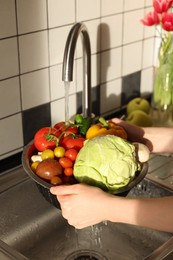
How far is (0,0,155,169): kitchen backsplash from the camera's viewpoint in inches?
49.4

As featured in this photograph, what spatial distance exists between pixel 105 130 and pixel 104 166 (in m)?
0.14

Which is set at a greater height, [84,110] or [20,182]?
[84,110]

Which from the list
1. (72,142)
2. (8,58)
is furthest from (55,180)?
(8,58)

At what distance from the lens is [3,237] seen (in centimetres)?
117

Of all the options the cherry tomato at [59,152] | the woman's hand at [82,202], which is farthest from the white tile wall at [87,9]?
the woman's hand at [82,202]

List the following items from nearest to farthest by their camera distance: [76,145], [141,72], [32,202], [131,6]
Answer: [76,145], [32,202], [131,6], [141,72]

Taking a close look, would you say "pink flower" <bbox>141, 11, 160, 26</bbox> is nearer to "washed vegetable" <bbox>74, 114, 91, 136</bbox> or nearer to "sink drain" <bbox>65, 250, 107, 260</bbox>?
"washed vegetable" <bbox>74, 114, 91, 136</bbox>

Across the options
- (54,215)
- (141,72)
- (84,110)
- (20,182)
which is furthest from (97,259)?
(141,72)

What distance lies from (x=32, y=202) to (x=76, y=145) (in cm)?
25

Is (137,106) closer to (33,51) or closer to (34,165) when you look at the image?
(33,51)

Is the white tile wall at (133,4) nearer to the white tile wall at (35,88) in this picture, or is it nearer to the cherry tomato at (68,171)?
the white tile wall at (35,88)

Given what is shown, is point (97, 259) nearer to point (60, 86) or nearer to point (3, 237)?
point (3, 237)

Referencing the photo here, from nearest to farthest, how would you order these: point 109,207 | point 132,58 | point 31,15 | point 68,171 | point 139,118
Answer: point 109,207, point 68,171, point 31,15, point 139,118, point 132,58

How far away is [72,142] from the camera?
1112 millimetres
